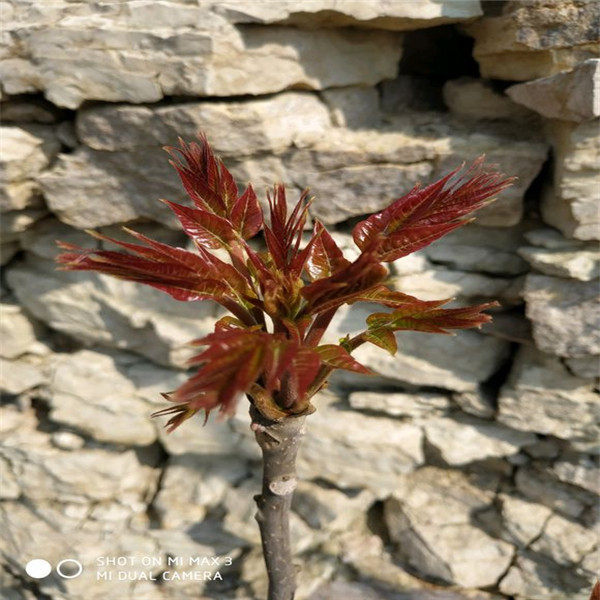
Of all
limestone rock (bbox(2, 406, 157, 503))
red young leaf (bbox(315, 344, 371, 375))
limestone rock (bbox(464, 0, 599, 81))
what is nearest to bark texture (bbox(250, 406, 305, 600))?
red young leaf (bbox(315, 344, 371, 375))

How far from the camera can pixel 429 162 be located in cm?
222

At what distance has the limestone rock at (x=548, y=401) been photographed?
92.5 inches

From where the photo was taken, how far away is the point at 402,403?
2.59 meters

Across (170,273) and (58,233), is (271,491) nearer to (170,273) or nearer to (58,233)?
(170,273)

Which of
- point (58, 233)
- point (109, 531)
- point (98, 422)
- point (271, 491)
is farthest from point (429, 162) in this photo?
point (109, 531)

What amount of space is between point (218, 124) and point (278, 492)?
1.43 metres

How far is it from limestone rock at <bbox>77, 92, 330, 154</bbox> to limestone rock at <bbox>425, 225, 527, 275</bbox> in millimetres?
749

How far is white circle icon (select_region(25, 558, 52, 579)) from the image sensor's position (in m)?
2.63

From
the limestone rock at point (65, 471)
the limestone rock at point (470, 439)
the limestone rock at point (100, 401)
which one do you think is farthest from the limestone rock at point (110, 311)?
the limestone rock at point (470, 439)

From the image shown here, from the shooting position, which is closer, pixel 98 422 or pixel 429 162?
pixel 429 162

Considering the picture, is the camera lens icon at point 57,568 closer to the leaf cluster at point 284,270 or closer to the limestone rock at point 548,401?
the leaf cluster at point 284,270

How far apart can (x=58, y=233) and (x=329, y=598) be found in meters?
2.20

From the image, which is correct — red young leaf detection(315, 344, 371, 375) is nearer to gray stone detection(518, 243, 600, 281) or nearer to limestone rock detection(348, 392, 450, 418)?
gray stone detection(518, 243, 600, 281)

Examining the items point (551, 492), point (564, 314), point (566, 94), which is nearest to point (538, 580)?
point (551, 492)
